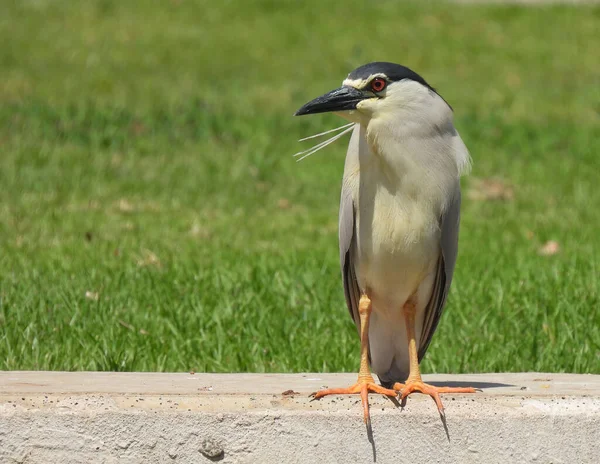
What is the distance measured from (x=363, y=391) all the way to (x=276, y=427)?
13.1 inches

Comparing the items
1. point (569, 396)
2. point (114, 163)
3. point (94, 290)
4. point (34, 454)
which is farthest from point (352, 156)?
point (114, 163)

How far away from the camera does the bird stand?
12.1 feet

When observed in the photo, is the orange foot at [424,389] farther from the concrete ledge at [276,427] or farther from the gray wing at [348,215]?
the gray wing at [348,215]

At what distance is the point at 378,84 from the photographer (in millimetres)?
3670

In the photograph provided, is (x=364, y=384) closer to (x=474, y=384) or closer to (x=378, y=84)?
(x=474, y=384)

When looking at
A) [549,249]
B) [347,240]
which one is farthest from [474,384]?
[549,249]

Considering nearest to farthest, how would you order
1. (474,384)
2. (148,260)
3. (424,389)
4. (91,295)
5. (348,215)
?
1. (424,389)
2. (348,215)
3. (474,384)
4. (91,295)
5. (148,260)

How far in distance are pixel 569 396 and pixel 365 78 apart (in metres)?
1.30

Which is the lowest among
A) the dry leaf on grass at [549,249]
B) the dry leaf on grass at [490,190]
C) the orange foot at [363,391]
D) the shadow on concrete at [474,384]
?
the dry leaf on grass at [549,249]

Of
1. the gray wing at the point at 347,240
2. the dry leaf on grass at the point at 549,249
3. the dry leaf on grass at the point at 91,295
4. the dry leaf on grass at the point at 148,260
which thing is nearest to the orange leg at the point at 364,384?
the gray wing at the point at 347,240

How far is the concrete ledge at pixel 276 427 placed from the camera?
3.57m

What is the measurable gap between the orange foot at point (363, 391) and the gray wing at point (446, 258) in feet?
1.70

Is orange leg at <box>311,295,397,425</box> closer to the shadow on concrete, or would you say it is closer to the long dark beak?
the shadow on concrete

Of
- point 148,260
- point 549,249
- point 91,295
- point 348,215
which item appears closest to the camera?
point 348,215
